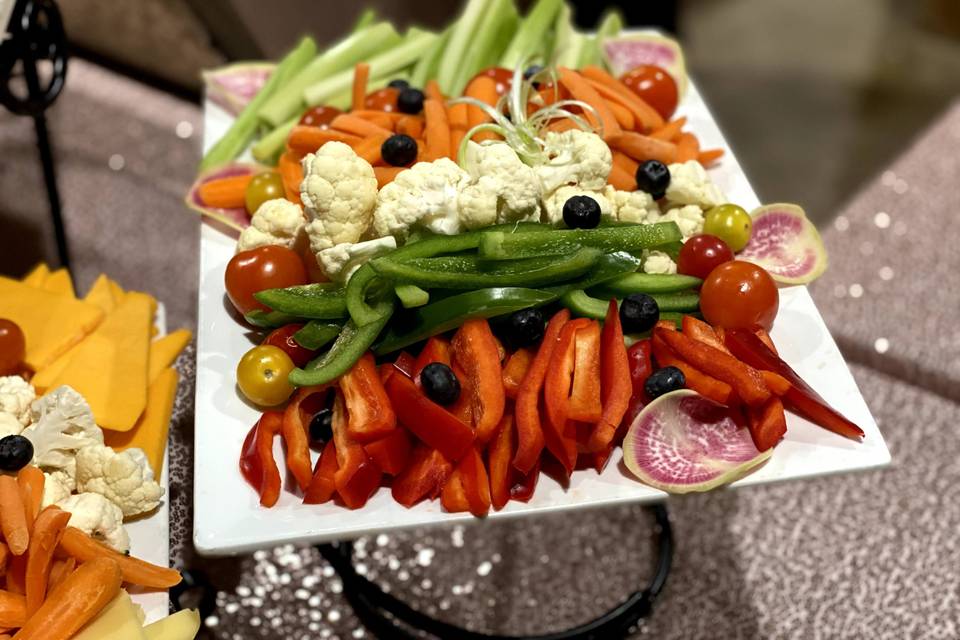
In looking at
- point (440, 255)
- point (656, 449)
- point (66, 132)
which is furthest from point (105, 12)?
point (656, 449)

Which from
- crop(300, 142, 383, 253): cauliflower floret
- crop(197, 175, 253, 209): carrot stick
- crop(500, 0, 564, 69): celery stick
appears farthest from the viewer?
crop(500, 0, 564, 69): celery stick

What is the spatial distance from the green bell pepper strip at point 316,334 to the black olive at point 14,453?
1.53 feet

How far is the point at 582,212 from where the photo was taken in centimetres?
180

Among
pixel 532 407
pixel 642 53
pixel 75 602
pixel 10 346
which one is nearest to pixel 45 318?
pixel 10 346

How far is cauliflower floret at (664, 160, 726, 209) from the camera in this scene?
1990 mm

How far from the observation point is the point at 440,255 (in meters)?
1.77

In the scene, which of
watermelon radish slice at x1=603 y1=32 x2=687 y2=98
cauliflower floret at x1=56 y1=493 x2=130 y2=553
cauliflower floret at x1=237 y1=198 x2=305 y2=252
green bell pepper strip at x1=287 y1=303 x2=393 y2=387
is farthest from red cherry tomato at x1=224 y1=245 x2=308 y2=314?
watermelon radish slice at x1=603 y1=32 x2=687 y2=98

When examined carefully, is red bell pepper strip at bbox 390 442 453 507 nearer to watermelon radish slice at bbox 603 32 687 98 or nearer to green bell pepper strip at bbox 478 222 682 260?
green bell pepper strip at bbox 478 222 682 260

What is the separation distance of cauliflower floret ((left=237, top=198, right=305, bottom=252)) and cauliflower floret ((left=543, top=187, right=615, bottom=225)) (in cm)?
47

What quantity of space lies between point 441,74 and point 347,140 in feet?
1.54

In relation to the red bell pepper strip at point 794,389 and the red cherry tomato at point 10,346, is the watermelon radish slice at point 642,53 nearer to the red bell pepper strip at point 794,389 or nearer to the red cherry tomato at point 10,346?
the red bell pepper strip at point 794,389

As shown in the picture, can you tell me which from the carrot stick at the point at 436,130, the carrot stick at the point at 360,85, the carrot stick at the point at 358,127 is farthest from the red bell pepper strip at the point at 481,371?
the carrot stick at the point at 360,85

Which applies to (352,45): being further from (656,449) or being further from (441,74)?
(656,449)

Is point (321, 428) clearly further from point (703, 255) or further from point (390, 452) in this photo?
point (703, 255)
